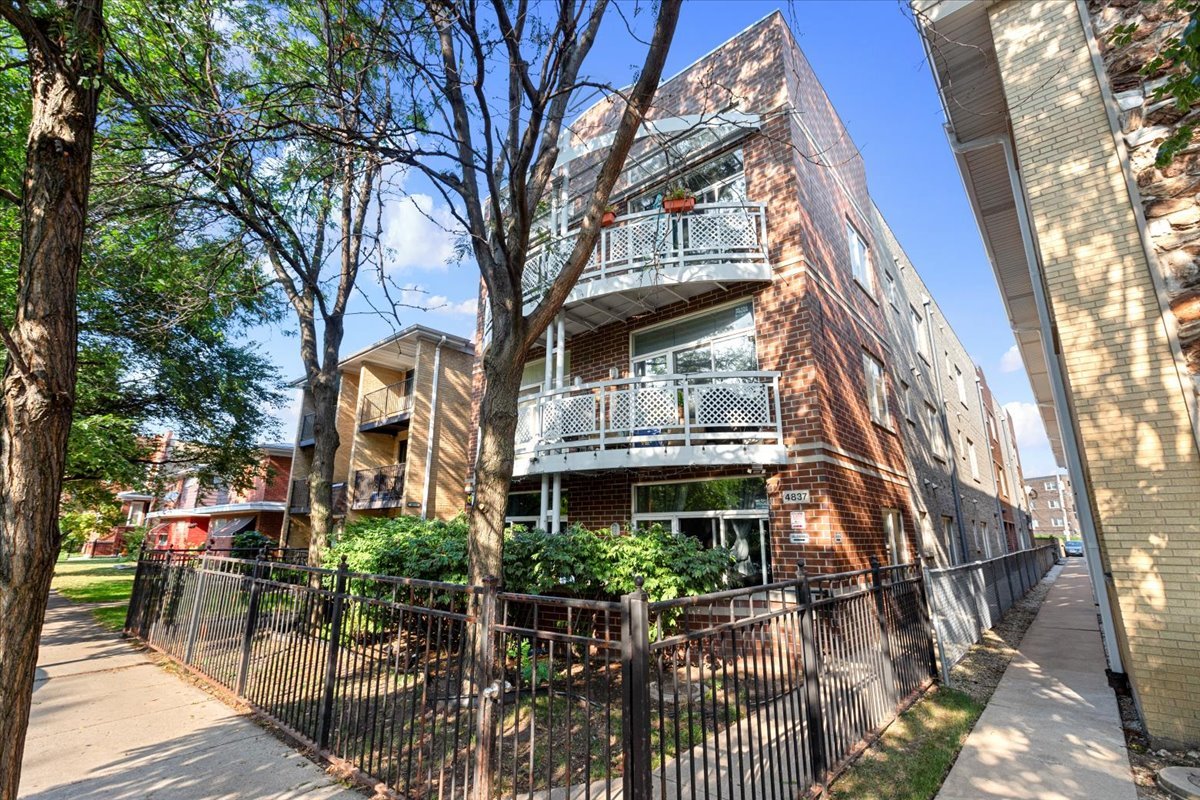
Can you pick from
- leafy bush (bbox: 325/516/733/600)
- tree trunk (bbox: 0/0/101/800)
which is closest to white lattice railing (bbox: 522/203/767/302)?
leafy bush (bbox: 325/516/733/600)

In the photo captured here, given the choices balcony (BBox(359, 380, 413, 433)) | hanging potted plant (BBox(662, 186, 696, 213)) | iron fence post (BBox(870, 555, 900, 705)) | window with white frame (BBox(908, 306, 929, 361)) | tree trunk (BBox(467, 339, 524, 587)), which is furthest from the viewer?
balcony (BBox(359, 380, 413, 433))

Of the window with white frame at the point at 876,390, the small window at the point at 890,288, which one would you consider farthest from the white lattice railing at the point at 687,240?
the small window at the point at 890,288

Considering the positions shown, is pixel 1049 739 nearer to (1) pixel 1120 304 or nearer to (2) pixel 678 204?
(1) pixel 1120 304

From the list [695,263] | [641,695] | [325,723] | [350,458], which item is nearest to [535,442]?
[695,263]

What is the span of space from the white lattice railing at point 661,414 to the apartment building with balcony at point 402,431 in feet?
27.9

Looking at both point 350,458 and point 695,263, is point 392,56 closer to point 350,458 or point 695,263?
point 695,263

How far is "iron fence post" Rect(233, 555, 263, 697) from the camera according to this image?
5824 millimetres

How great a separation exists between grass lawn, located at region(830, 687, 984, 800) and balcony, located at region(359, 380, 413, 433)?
16.8m

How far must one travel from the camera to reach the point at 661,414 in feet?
28.2

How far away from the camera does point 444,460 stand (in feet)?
57.8

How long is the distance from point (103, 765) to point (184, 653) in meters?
3.37

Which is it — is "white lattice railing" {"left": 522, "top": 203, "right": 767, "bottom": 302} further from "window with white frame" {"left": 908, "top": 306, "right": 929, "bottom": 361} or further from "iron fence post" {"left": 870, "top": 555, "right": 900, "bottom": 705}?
"window with white frame" {"left": 908, "top": 306, "right": 929, "bottom": 361}

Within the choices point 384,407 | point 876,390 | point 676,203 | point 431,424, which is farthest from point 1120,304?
point 384,407

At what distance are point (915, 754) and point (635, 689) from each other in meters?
3.47
